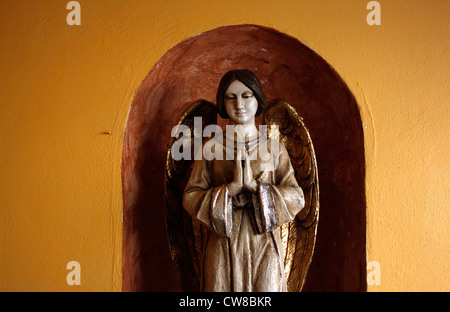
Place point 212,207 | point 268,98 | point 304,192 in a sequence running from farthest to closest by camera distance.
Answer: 1. point 268,98
2. point 304,192
3. point 212,207

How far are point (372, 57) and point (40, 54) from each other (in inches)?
68.3

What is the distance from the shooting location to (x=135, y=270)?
2713mm

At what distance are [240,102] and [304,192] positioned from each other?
0.61 metres

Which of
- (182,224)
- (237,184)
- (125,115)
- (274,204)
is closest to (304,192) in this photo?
(274,204)

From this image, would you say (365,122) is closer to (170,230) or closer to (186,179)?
(186,179)

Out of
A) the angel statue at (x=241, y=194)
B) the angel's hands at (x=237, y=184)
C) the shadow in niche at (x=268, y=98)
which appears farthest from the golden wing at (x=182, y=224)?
the angel's hands at (x=237, y=184)

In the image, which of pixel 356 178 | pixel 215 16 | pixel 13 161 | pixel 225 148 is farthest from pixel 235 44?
pixel 13 161

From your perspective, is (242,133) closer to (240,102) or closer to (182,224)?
(240,102)

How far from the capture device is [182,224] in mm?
2719

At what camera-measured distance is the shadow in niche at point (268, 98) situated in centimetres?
268

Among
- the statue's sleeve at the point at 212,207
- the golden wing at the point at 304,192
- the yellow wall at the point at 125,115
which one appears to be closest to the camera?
the statue's sleeve at the point at 212,207

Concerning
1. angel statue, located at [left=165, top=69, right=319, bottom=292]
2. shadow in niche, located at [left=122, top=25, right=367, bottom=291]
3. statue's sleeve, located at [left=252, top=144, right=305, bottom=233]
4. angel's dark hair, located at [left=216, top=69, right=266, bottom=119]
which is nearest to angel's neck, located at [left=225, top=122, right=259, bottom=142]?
angel statue, located at [left=165, top=69, right=319, bottom=292]

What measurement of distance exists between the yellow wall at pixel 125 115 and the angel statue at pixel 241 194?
335mm

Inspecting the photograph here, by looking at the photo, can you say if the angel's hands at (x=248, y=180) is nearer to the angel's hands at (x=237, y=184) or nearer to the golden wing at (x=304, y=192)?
the angel's hands at (x=237, y=184)
